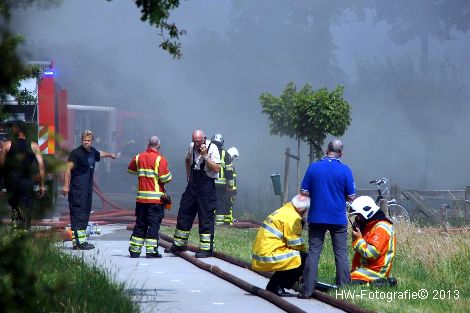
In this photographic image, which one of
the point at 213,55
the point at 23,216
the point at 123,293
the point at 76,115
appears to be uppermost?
the point at 213,55

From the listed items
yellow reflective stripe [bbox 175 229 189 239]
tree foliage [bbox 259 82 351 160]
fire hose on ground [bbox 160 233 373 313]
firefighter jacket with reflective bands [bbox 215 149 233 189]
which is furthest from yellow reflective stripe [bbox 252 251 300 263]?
tree foliage [bbox 259 82 351 160]

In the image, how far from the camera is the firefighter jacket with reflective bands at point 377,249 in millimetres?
11664

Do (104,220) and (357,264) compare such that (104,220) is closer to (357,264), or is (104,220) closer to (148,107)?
(357,264)

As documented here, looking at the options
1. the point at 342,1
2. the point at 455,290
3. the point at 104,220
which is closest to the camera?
the point at 455,290

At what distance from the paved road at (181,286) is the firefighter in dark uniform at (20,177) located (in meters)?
4.18

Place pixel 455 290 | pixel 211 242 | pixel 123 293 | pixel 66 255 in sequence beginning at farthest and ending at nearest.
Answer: pixel 211 242 → pixel 66 255 → pixel 455 290 → pixel 123 293

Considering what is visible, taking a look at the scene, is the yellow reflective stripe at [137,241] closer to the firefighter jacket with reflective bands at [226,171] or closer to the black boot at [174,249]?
the black boot at [174,249]

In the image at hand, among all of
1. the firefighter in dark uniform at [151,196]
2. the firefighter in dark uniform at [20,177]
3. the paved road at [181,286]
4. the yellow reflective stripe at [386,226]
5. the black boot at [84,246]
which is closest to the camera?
the firefighter in dark uniform at [20,177]

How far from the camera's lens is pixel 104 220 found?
22.4m

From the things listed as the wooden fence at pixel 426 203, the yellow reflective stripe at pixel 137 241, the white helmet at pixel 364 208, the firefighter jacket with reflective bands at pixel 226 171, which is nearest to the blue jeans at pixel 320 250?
the white helmet at pixel 364 208

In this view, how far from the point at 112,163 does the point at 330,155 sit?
99.2ft

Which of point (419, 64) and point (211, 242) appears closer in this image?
point (211, 242)

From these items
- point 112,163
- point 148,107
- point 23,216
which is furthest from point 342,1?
point 23,216

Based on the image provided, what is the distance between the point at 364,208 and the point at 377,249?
474mm
